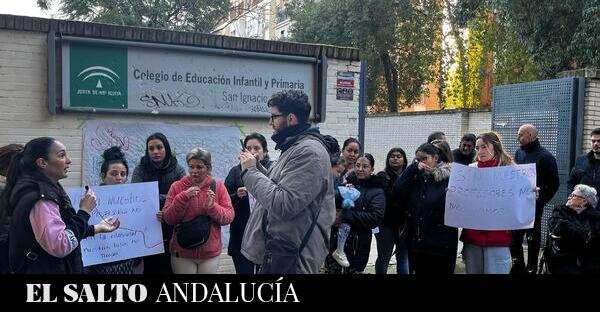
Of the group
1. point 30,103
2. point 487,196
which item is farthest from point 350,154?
point 30,103

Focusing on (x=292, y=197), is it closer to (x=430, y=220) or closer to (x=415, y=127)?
(x=430, y=220)

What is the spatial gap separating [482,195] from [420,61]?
74.4 ft

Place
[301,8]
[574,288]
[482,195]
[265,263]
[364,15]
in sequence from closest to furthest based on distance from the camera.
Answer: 1. [574,288]
2. [265,263]
3. [482,195]
4. [364,15]
5. [301,8]

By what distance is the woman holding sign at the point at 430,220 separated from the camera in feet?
16.8

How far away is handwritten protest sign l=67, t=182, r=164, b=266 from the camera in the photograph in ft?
15.2

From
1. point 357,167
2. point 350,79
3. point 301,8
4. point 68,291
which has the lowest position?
point 68,291

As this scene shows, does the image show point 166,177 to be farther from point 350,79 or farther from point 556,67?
point 556,67

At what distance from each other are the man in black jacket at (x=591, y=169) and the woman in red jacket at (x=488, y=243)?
5.48 feet

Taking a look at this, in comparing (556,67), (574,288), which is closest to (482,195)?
(574,288)

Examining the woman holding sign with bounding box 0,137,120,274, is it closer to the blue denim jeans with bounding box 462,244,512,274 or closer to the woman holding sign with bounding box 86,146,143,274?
the woman holding sign with bounding box 86,146,143,274

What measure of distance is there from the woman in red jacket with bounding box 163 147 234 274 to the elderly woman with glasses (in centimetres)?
289

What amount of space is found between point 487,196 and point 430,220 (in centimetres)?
50

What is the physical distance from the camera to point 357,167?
5.59 meters

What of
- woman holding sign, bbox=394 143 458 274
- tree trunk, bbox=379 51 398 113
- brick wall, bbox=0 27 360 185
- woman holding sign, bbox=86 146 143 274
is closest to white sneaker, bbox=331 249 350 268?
woman holding sign, bbox=394 143 458 274
